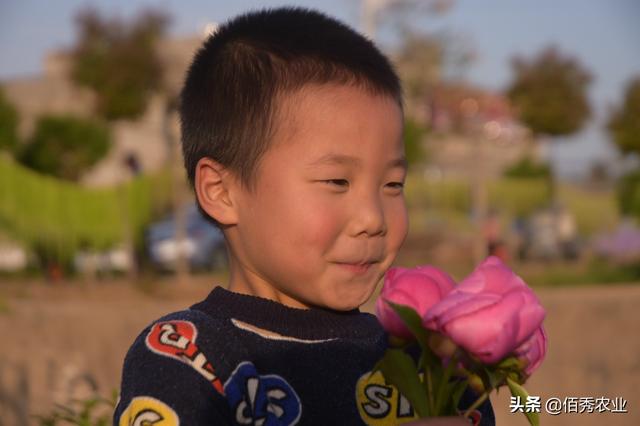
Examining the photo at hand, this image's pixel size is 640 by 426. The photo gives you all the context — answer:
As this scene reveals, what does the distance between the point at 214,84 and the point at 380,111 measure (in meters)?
0.37

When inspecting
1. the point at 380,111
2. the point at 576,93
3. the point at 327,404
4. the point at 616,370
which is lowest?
the point at 616,370

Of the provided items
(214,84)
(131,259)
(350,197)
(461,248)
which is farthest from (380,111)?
(461,248)

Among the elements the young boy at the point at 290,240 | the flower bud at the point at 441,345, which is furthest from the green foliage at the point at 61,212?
the flower bud at the point at 441,345

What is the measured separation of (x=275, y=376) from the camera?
1688mm

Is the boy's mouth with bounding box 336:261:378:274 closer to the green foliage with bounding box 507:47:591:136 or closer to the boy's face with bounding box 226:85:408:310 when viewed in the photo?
the boy's face with bounding box 226:85:408:310

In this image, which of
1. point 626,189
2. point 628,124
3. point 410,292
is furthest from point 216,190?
point 626,189

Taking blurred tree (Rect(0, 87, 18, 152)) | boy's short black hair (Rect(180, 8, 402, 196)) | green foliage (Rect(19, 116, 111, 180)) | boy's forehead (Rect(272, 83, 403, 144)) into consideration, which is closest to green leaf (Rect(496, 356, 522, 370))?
boy's forehead (Rect(272, 83, 403, 144))

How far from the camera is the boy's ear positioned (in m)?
1.87

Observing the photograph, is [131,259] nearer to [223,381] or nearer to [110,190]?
[110,190]

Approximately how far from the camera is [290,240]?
1.72 metres

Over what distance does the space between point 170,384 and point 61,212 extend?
15.8 meters

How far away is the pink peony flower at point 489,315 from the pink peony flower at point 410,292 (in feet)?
0.20

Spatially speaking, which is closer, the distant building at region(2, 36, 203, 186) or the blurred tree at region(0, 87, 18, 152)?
the blurred tree at region(0, 87, 18, 152)

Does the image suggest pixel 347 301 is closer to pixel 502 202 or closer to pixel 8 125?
pixel 8 125
